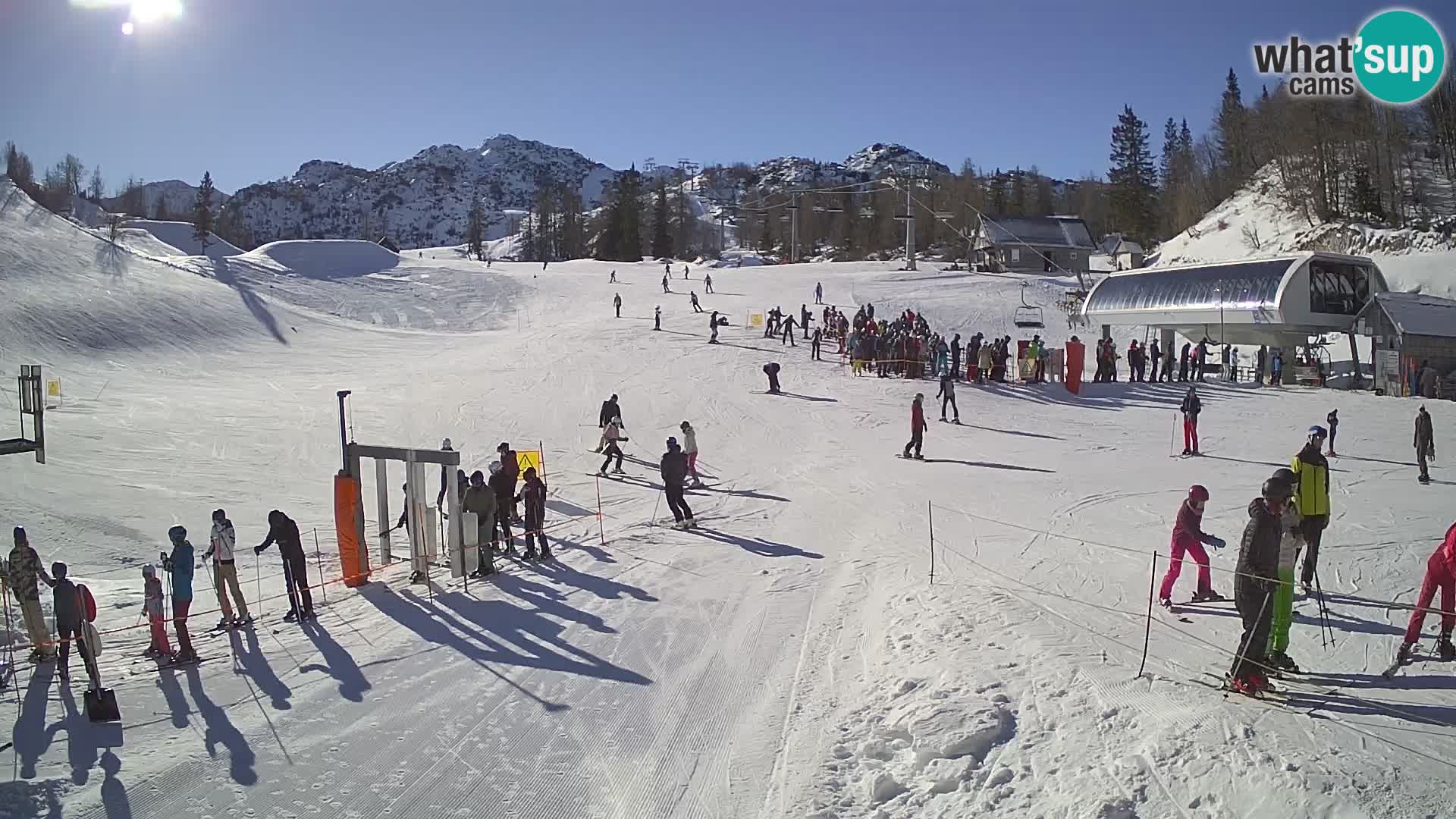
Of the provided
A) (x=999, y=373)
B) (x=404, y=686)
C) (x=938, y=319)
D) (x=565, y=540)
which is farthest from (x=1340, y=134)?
(x=404, y=686)

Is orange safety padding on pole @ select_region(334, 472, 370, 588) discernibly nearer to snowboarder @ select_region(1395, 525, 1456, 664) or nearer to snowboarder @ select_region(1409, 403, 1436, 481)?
snowboarder @ select_region(1395, 525, 1456, 664)

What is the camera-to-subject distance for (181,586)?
9.04m

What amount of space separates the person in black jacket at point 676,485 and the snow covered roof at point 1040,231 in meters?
56.7

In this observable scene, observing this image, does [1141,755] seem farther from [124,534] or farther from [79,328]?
[79,328]

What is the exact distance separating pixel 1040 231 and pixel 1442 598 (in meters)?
64.5

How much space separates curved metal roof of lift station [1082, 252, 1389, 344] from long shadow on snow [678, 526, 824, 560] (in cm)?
2773

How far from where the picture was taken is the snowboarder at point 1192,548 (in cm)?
859

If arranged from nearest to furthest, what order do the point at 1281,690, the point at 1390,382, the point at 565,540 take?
the point at 1281,690, the point at 565,540, the point at 1390,382

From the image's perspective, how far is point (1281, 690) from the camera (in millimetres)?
6316

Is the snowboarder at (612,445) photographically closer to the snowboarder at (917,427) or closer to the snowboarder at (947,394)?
the snowboarder at (917,427)

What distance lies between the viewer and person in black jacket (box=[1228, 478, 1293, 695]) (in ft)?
20.5

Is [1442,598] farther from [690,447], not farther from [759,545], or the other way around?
[690,447]

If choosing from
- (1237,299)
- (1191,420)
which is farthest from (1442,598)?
(1237,299)

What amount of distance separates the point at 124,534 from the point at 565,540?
23.6ft
